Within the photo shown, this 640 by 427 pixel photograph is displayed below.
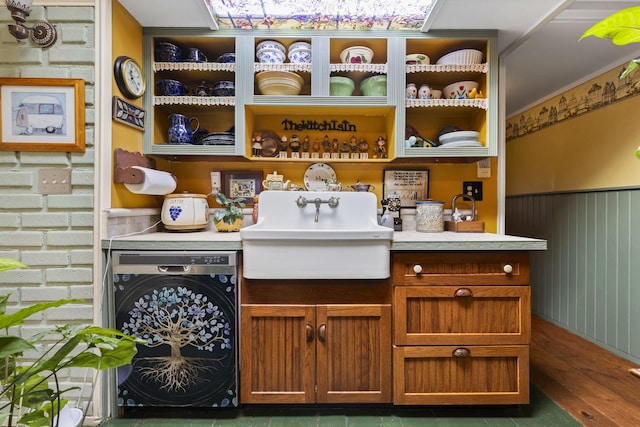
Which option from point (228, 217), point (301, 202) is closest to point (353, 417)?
point (301, 202)

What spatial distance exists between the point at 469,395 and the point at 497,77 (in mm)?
1695

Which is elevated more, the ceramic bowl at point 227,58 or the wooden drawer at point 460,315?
the ceramic bowl at point 227,58

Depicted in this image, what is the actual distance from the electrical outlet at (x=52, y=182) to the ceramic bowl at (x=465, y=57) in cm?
209

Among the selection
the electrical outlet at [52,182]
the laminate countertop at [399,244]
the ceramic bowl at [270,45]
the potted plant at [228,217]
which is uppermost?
the ceramic bowl at [270,45]

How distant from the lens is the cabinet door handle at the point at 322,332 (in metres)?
1.44

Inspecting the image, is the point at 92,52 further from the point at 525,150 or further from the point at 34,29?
the point at 525,150

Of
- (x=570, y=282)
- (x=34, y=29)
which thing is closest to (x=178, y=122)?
(x=34, y=29)

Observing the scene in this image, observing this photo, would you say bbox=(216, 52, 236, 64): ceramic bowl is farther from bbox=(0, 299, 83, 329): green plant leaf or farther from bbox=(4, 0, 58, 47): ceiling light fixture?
bbox=(0, 299, 83, 329): green plant leaf

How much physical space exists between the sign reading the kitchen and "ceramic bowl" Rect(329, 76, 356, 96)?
9.7 inches

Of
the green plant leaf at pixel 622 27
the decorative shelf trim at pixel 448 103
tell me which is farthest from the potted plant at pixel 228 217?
the green plant leaf at pixel 622 27

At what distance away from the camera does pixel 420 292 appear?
57.1 inches

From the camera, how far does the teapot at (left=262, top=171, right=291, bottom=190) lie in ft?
6.24

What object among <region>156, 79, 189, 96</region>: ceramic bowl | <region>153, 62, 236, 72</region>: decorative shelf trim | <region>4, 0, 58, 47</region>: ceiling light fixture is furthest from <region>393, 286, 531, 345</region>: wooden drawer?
<region>4, 0, 58, 47</region>: ceiling light fixture

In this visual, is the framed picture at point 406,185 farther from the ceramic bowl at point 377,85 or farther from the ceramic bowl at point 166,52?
the ceramic bowl at point 166,52
